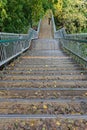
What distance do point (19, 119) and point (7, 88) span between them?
155 cm

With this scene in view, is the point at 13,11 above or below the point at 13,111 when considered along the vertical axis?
above

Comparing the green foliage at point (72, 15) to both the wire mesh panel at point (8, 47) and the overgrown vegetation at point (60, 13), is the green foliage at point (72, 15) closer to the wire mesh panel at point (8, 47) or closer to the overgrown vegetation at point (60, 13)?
the overgrown vegetation at point (60, 13)

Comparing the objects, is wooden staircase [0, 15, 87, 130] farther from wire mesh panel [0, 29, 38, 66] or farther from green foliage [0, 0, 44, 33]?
green foliage [0, 0, 44, 33]

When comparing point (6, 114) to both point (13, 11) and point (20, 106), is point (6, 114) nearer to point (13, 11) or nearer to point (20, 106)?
point (20, 106)

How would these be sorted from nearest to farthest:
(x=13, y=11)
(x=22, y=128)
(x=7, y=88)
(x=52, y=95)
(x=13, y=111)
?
(x=22, y=128) → (x=13, y=111) → (x=52, y=95) → (x=7, y=88) → (x=13, y=11)

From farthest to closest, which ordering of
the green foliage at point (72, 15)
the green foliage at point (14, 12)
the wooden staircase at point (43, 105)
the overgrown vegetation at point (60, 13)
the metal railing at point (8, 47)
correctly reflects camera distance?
the green foliage at point (72, 15), the overgrown vegetation at point (60, 13), the green foliage at point (14, 12), the metal railing at point (8, 47), the wooden staircase at point (43, 105)

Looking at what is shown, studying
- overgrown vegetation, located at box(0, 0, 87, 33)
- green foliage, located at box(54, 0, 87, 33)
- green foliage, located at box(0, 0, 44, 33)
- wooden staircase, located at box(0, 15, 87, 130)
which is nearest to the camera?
wooden staircase, located at box(0, 15, 87, 130)

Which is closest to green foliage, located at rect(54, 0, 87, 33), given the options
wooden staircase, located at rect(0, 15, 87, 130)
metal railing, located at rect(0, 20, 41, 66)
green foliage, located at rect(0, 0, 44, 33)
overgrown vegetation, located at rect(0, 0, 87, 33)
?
overgrown vegetation, located at rect(0, 0, 87, 33)

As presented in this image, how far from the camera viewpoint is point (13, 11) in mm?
18359

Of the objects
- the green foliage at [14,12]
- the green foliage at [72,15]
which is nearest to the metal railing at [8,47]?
the green foliage at [14,12]

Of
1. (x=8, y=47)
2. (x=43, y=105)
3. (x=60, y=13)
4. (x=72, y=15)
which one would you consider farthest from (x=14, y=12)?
(x=43, y=105)

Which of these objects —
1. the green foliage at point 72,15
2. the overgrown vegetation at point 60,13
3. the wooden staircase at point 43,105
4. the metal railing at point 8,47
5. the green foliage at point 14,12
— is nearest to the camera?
the wooden staircase at point 43,105

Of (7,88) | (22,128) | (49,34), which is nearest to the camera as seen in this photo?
(22,128)

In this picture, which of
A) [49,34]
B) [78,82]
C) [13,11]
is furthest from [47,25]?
[78,82]
